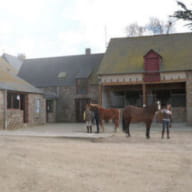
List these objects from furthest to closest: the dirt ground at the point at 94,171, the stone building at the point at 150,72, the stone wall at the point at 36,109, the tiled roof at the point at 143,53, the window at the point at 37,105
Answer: the tiled roof at the point at 143,53
the stone building at the point at 150,72
the window at the point at 37,105
the stone wall at the point at 36,109
the dirt ground at the point at 94,171

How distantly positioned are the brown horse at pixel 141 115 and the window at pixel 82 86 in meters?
14.0

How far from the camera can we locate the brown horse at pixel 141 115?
14109mm

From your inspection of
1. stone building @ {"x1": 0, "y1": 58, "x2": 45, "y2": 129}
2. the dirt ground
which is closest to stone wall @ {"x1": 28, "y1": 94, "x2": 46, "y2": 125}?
stone building @ {"x1": 0, "y1": 58, "x2": 45, "y2": 129}

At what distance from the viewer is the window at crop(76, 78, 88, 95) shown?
28.6 meters

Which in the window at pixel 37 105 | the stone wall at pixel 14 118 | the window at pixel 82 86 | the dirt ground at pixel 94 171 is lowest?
the dirt ground at pixel 94 171

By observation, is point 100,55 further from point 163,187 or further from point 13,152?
point 163,187

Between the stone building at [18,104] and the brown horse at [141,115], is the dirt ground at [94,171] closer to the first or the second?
the brown horse at [141,115]

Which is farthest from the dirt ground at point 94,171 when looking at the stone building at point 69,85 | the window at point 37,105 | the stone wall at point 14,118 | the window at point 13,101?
the stone building at point 69,85

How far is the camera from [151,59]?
23.9m

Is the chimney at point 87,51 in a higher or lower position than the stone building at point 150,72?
higher

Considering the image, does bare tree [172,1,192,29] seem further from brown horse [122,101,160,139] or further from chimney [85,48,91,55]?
chimney [85,48,91,55]

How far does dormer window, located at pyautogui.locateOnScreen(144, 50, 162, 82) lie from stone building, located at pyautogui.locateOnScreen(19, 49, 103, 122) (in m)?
5.92

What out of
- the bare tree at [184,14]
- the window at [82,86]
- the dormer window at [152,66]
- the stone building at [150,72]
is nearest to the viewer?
the bare tree at [184,14]

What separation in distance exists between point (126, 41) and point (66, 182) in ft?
76.2
